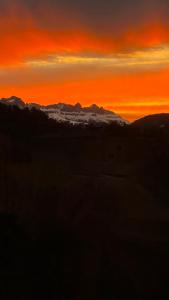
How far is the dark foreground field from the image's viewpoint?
958 inches

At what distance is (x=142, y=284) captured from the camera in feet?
79.2

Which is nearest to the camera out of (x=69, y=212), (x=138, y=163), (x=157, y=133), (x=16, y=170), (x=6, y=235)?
(x=6, y=235)

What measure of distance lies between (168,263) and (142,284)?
4.38 feet

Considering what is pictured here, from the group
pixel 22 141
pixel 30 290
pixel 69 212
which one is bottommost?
pixel 30 290

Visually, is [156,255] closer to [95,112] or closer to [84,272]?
[84,272]

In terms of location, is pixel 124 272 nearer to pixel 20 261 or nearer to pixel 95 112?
pixel 20 261

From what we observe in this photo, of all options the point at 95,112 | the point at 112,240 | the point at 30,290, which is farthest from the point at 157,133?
the point at 95,112

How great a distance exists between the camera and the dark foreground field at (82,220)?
24344 millimetres

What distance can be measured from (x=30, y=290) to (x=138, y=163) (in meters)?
15.7

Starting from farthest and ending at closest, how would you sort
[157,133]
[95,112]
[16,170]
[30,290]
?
[95,112]
[157,133]
[16,170]
[30,290]

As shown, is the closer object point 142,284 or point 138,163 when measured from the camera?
point 142,284

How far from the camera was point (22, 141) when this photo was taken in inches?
1515

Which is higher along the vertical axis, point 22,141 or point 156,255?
point 22,141

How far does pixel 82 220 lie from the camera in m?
28.1
